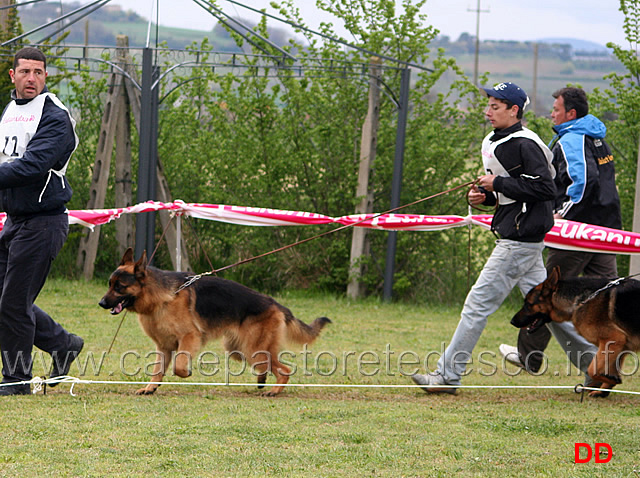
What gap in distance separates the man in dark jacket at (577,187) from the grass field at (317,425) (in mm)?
365

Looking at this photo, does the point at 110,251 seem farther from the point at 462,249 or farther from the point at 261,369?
the point at 261,369

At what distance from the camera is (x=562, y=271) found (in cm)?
666

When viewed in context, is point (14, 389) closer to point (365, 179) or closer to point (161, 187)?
point (161, 187)

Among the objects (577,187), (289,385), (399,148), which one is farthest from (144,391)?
(399,148)

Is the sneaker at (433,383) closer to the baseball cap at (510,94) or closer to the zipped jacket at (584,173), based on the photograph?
the zipped jacket at (584,173)

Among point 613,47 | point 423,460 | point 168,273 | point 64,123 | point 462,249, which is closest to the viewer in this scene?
point 423,460

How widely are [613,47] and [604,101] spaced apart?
70 centimetres

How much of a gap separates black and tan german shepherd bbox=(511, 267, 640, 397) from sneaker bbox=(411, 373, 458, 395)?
68cm

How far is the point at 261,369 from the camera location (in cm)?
603

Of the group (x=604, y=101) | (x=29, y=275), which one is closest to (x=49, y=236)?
(x=29, y=275)

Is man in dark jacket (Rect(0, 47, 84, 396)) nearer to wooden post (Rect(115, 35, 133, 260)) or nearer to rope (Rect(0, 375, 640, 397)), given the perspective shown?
rope (Rect(0, 375, 640, 397))

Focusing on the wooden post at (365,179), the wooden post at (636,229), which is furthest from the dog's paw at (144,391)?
the wooden post at (365,179)

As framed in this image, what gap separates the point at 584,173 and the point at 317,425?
9.99 feet

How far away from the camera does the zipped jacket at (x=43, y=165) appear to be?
5021mm
